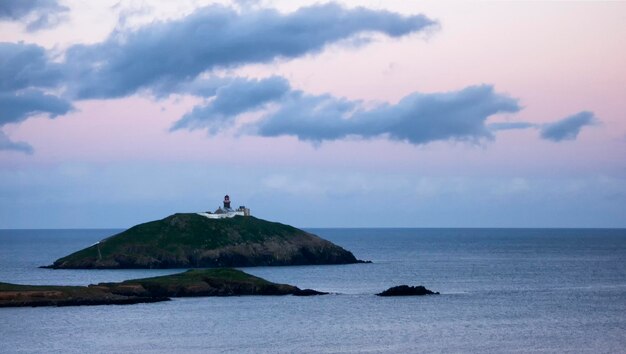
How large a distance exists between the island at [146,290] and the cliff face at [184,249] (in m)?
49.6

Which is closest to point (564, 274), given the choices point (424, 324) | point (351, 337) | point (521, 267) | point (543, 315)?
point (521, 267)

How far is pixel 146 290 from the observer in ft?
397

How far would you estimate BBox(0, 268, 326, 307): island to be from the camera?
109m

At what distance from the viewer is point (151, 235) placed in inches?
7574

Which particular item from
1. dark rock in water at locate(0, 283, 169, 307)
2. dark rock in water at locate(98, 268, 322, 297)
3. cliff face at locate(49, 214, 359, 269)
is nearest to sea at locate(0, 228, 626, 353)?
dark rock in water at locate(0, 283, 169, 307)

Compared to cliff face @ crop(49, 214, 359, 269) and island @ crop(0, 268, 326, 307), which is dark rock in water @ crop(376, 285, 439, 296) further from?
cliff face @ crop(49, 214, 359, 269)

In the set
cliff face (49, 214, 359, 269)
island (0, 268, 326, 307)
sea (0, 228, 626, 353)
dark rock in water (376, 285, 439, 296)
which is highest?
cliff face (49, 214, 359, 269)

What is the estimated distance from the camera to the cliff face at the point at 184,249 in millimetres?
182625

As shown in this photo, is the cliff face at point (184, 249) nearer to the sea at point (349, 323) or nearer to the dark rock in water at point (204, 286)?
the sea at point (349, 323)

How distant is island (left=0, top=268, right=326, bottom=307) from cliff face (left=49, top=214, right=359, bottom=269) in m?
49.6

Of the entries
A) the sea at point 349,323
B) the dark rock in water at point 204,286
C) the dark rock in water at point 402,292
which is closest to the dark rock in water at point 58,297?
the sea at point 349,323

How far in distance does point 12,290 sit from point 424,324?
47.2 m

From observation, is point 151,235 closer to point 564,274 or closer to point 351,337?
A: point 564,274

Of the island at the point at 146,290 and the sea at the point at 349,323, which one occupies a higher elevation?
the island at the point at 146,290
